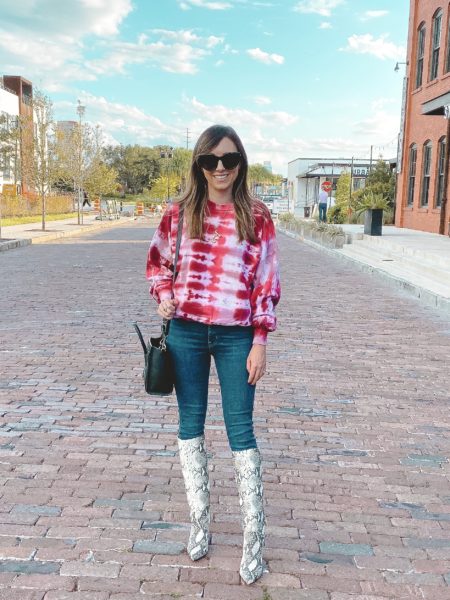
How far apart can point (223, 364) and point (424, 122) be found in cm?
2338

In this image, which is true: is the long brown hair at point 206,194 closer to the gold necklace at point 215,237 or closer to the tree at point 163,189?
the gold necklace at point 215,237

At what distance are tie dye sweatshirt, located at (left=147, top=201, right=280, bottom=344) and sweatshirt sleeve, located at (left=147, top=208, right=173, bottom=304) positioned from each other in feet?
0.13

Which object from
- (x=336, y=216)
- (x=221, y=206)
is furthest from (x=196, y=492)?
(x=336, y=216)

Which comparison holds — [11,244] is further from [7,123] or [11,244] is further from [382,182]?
[7,123]

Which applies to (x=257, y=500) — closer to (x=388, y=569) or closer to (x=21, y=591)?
(x=388, y=569)

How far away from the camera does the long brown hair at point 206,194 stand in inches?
110

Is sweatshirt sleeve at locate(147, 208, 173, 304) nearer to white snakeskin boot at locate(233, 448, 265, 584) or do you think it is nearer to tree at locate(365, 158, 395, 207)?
white snakeskin boot at locate(233, 448, 265, 584)

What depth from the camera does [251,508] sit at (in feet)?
9.43

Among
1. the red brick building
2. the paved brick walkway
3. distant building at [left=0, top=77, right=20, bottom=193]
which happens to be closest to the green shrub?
the red brick building

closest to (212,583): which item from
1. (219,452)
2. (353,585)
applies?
(353,585)

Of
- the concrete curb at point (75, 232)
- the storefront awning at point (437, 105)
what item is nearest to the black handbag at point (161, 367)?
the storefront awning at point (437, 105)

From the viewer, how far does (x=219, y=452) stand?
4324 millimetres

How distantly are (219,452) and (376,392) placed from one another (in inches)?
81.0

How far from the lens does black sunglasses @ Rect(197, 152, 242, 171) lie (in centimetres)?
277
